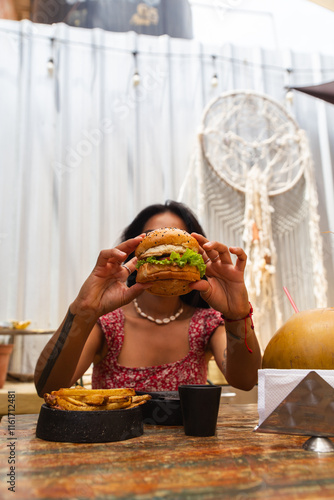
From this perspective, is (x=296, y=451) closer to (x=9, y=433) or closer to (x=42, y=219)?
(x=9, y=433)

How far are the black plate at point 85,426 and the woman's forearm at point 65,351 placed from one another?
44cm

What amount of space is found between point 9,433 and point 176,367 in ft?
2.59

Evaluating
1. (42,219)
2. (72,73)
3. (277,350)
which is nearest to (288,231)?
(42,219)

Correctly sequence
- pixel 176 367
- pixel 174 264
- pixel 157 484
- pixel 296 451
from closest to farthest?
1. pixel 157 484
2. pixel 296 451
3. pixel 174 264
4. pixel 176 367

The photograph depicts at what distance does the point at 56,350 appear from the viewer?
1.26 m

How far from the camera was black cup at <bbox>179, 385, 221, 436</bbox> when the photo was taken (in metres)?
0.78

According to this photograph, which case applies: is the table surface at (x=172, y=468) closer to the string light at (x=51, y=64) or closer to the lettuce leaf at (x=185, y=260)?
the lettuce leaf at (x=185, y=260)

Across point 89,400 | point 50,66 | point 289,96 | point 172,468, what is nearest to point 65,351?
point 89,400

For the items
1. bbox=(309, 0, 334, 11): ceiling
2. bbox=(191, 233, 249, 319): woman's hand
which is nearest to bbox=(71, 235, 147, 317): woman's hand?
bbox=(191, 233, 249, 319): woman's hand

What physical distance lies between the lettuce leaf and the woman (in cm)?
4

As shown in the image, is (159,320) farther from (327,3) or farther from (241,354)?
(327,3)

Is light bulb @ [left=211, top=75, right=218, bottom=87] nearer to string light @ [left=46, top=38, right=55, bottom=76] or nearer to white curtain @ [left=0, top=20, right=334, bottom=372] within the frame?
white curtain @ [left=0, top=20, right=334, bottom=372]

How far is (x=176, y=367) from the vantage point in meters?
1.52

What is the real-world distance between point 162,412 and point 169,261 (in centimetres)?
43
